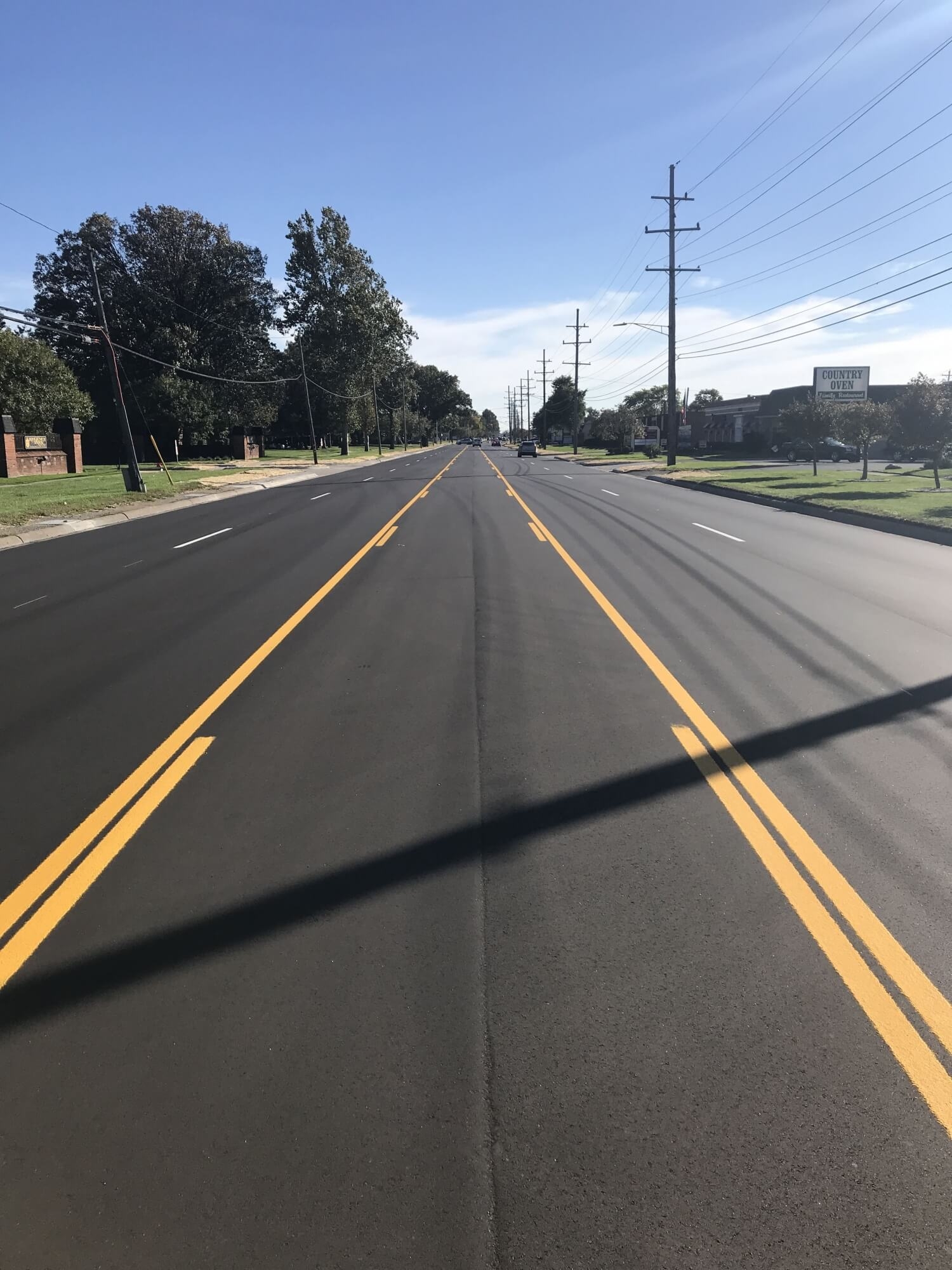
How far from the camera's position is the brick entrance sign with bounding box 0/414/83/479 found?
37.2 m

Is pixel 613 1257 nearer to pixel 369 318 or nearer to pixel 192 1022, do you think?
pixel 192 1022

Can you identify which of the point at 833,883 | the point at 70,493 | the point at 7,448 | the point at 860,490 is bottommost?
the point at 860,490

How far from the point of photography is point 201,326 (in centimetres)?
6894

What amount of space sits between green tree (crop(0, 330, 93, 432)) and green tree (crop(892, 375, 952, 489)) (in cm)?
4025

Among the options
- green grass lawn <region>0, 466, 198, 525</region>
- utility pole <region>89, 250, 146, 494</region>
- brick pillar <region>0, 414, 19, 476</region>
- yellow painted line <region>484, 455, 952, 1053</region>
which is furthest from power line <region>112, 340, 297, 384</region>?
yellow painted line <region>484, 455, 952, 1053</region>

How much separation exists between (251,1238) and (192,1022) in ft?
3.26

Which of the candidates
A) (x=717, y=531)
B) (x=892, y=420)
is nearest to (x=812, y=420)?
(x=892, y=420)

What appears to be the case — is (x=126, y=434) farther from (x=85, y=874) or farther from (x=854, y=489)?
(x=85, y=874)

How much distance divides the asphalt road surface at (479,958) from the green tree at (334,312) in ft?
243

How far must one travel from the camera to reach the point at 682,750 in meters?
6.02

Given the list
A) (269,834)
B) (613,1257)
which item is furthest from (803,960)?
(269,834)

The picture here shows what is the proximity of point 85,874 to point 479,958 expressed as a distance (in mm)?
2079

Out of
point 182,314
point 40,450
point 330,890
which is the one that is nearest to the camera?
point 330,890

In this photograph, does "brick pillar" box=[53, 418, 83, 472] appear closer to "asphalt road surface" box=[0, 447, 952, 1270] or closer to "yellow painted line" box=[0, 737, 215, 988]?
"asphalt road surface" box=[0, 447, 952, 1270]
